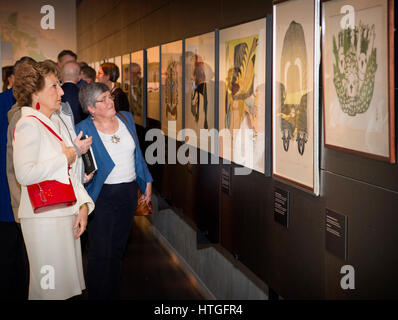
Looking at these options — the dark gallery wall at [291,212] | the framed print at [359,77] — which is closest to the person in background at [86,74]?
the dark gallery wall at [291,212]

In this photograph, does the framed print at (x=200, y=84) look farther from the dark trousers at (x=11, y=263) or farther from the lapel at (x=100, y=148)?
the dark trousers at (x=11, y=263)

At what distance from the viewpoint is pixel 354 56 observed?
2.85 metres

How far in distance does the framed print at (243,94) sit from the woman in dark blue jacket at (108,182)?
30.7 inches

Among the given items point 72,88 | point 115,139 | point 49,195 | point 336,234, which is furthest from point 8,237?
point 336,234

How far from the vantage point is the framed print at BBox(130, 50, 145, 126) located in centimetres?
948

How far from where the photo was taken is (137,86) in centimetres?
993

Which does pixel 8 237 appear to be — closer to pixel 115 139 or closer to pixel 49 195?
pixel 115 139

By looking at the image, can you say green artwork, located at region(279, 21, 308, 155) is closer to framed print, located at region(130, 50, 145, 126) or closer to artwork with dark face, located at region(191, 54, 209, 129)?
artwork with dark face, located at region(191, 54, 209, 129)

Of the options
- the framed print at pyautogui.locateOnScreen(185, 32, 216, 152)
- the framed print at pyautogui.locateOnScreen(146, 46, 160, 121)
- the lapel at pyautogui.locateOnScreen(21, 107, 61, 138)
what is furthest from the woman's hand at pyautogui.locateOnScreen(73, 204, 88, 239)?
the framed print at pyautogui.locateOnScreen(146, 46, 160, 121)

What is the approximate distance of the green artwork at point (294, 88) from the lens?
11.4 ft

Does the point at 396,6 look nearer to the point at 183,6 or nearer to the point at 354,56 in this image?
the point at 354,56
